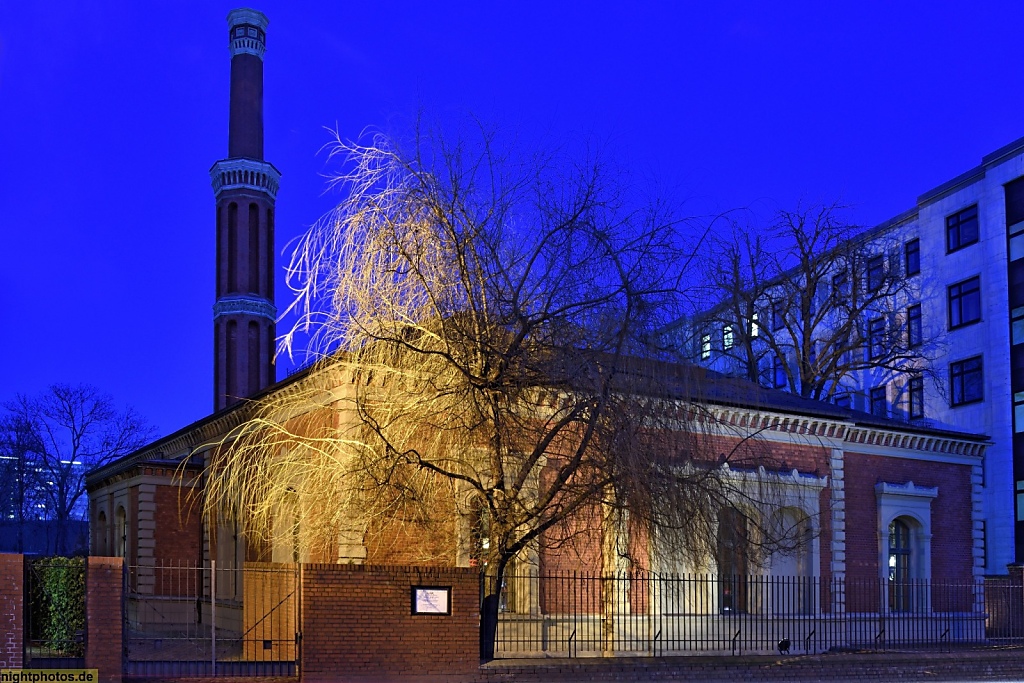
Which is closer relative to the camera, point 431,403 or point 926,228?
point 431,403

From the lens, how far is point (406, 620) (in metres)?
17.1

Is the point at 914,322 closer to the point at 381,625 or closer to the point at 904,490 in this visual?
the point at 904,490

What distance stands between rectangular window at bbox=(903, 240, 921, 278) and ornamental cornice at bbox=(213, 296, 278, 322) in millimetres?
31124

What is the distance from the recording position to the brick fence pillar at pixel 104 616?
50.8 ft

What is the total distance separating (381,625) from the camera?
16.9 m

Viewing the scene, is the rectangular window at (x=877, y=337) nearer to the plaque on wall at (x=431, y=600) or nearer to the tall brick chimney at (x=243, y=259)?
the plaque on wall at (x=431, y=600)

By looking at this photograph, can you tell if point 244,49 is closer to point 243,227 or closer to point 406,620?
point 243,227

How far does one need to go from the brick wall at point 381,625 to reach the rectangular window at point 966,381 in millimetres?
→ 34782

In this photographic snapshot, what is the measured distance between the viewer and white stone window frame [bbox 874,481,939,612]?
29.3m

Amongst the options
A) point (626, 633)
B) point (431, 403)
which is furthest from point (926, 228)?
point (431, 403)

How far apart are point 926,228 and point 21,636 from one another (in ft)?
142

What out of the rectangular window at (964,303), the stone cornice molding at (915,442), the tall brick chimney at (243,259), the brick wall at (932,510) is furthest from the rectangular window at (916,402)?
the tall brick chimney at (243,259)

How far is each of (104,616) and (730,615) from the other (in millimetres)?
15658

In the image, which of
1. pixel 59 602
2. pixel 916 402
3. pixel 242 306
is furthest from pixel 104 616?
pixel 242 306
